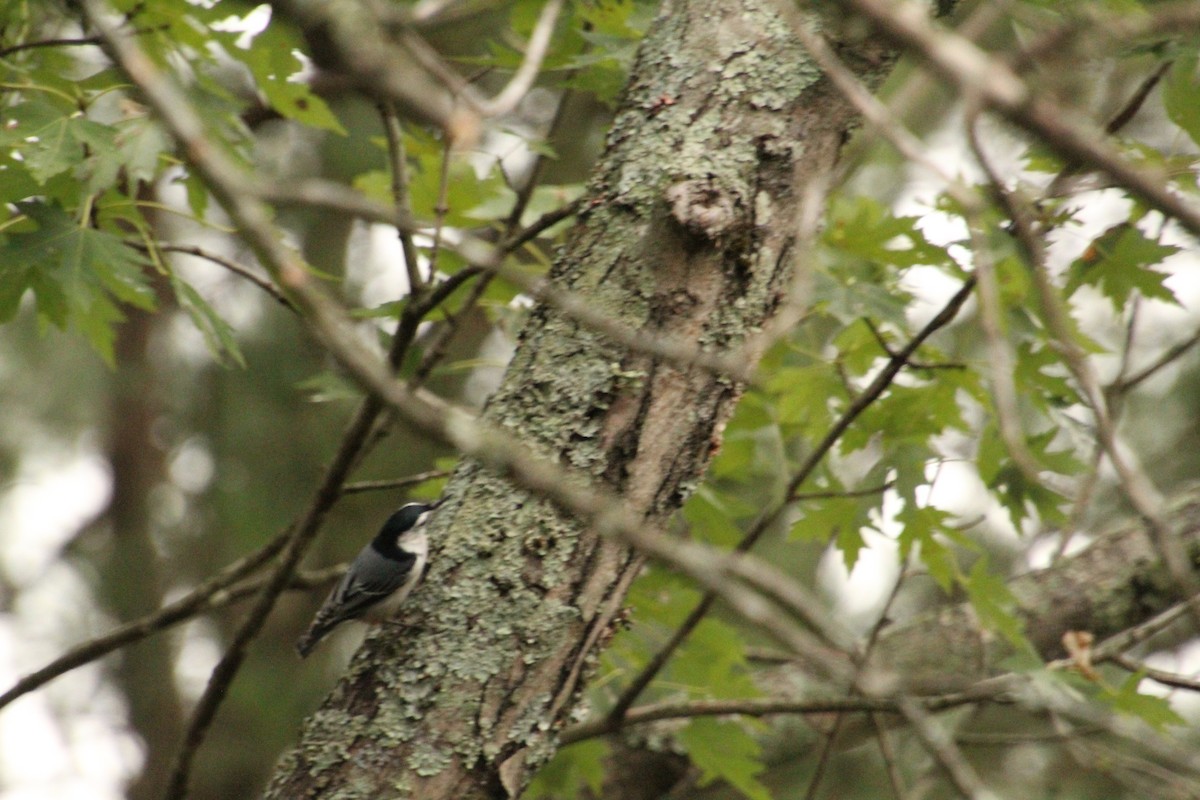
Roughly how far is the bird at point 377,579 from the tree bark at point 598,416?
0.42m

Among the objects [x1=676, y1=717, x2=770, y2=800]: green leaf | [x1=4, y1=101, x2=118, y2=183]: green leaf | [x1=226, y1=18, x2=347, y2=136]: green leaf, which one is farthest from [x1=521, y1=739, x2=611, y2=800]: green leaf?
[x1=4, y1=101, x2=118, y2=183]: green leaf

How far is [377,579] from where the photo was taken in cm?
247

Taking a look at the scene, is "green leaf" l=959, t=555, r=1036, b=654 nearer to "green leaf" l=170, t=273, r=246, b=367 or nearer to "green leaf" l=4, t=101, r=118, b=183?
"green leaf" l=170, t=273, r=246, b=367

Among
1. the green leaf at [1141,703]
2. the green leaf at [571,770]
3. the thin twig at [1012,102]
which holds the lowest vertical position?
the thin twig at [1012,102]

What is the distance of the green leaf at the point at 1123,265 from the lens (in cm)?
243

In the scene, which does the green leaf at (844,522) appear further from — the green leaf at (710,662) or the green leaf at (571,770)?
the green leaf at (571,770)

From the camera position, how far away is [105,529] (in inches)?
230

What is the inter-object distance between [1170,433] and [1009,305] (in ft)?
12.0

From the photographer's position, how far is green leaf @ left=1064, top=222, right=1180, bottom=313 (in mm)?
2432

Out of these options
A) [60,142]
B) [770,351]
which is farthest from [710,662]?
[60,142]

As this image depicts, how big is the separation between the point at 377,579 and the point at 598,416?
0.89 m

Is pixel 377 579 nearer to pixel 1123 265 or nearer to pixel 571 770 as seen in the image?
pixel 571 770

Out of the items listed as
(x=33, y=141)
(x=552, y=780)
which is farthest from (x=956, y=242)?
(x=33, y=141)

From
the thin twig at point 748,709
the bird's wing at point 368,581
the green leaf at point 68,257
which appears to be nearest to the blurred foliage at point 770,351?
the green leaf at point 68,257
